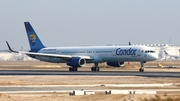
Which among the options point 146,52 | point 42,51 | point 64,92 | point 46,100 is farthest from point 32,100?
point 42,51

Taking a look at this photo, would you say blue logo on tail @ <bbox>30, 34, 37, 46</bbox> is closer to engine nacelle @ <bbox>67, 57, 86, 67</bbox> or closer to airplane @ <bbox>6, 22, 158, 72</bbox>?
airplane @ <bbox>6, 22, 158, 72</bbox>

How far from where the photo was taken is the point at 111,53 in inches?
2931

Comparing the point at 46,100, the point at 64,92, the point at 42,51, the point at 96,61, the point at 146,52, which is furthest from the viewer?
the point at 42,51

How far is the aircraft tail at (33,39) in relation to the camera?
86875 mm

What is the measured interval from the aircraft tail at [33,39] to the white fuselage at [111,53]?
4427 mm

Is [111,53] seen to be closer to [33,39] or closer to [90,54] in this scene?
[90,54]

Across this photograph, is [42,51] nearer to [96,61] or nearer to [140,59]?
[96,61]

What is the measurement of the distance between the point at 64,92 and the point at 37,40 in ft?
173

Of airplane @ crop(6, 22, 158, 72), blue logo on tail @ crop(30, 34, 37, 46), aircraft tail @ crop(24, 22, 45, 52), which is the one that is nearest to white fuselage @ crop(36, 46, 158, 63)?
airplane @ crop(6, 22, 158, 72)

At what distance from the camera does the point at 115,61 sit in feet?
248

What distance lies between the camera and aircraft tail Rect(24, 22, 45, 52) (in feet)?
285

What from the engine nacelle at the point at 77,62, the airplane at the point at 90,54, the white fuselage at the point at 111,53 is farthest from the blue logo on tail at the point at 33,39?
the engine nacelle at the point at 77,62

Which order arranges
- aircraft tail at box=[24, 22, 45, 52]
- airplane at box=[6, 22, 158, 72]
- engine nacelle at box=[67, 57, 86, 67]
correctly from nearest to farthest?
airplane at box=[6, 22, 158, 72] → engine nacelle at box=[67, 57, 86, 67] → aircraft tail at box=[24, 22, 45, 52]

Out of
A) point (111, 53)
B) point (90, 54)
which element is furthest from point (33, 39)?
point (111, 53)
